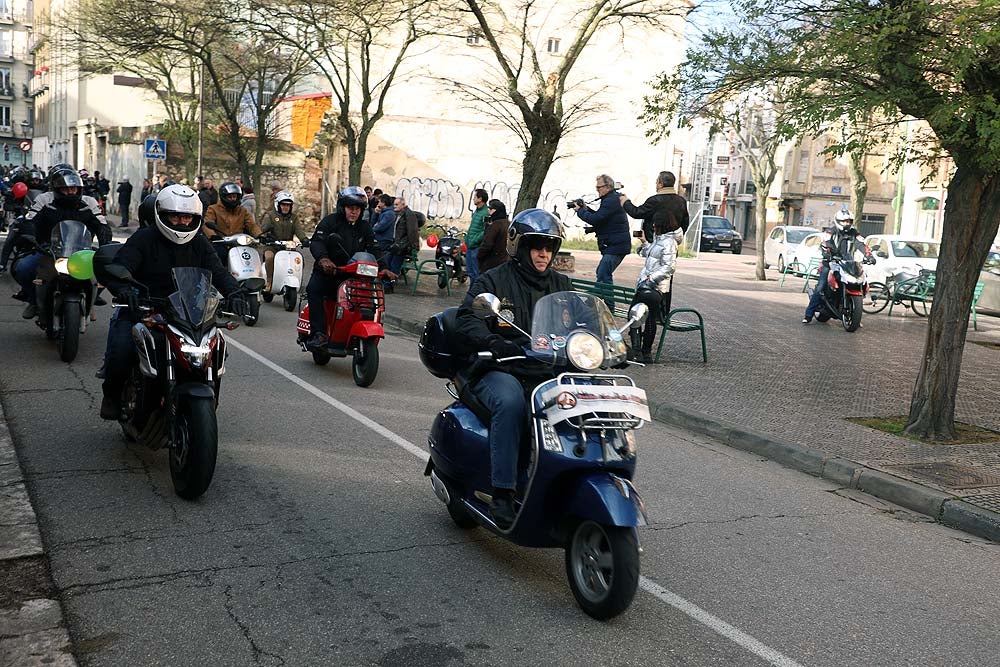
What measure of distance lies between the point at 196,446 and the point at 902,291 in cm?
1785

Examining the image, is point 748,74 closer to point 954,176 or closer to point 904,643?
point 954,176

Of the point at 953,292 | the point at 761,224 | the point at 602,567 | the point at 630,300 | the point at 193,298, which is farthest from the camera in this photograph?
the point at 761,224

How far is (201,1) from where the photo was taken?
24812 millimetres

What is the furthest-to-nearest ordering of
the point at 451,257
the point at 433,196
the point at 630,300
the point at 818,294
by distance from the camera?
the point at 433,196 → the point at 451,257 → the point at 818,294 → the point at 630,300

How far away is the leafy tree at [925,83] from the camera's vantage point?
7.67 m

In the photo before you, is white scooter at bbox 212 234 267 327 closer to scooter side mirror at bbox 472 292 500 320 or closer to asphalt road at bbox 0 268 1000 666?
asphalt road at bbox 0 268 1000 666

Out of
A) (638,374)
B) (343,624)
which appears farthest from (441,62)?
(343,624)

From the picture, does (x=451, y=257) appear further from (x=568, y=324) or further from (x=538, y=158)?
(x=568, y=324)

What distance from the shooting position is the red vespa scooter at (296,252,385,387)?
980 centimetres

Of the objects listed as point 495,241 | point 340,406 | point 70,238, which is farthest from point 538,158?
point 340,406

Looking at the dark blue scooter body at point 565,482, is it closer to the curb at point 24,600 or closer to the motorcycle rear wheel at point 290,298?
the curb at point 24,600

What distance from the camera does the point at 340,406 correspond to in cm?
868

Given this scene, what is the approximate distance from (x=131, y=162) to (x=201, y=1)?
22.4 meters

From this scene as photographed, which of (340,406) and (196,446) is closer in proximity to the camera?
(196,446)
